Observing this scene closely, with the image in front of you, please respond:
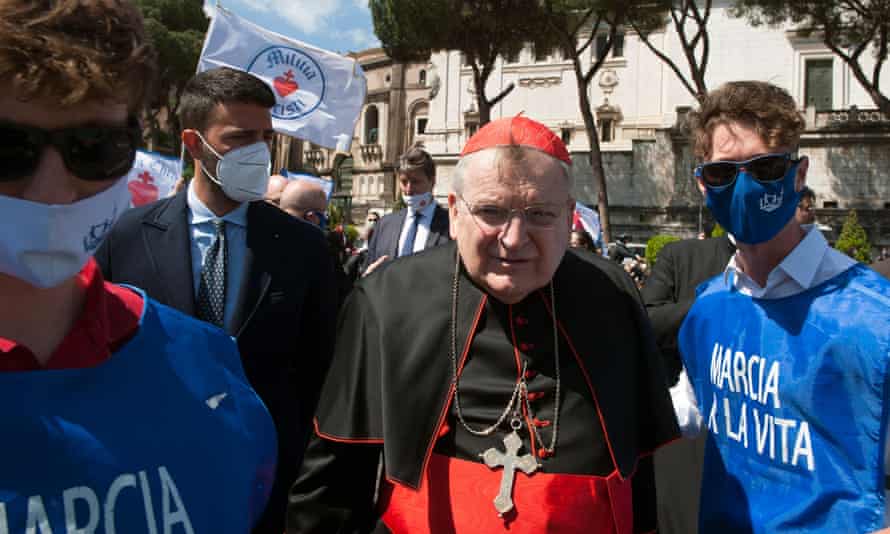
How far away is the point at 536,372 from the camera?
6.56 feet

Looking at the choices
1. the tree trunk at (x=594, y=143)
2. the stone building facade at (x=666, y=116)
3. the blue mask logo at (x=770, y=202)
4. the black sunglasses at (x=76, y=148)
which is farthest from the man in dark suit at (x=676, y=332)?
the stone building facade at (x=666, y=116)

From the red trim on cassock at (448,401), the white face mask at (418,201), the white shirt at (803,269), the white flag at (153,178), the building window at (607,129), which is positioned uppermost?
the building window at (607,129)

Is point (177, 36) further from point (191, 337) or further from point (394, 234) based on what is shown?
point (191, 337)

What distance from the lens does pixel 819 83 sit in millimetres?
33188

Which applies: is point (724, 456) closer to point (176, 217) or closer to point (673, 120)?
point (176, 217)

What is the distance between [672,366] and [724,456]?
1.91 feet

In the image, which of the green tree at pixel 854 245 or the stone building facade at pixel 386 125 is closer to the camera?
the green tree at pixel 854 245

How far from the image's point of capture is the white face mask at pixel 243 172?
2.76m

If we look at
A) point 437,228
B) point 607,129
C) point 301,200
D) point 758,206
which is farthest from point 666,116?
point 758,206

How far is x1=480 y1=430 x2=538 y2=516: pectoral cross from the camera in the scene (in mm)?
1829

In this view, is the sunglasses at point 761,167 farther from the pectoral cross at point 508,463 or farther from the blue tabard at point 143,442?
the blue tabard at point 143,442

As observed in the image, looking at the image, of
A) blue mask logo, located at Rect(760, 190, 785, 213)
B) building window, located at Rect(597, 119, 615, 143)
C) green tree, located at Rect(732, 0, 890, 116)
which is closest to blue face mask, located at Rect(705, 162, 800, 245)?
blue mask logo, located at Rect(760, 190, 785, 213)

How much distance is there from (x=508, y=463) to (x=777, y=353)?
0.87m

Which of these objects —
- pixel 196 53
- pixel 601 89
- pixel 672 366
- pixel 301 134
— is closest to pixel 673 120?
pixel 601 89
